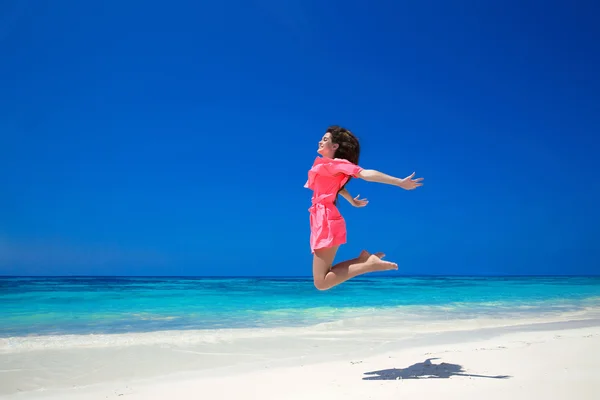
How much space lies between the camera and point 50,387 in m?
4.99

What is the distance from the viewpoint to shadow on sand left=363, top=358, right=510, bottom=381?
4434 mm

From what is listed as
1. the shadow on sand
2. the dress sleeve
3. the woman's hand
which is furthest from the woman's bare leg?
the shadow on sand

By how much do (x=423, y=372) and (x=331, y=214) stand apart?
2.01m

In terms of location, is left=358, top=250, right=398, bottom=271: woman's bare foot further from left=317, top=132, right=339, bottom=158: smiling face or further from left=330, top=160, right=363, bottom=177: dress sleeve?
left=317, top=132, right=339, bottom=158: smiling face

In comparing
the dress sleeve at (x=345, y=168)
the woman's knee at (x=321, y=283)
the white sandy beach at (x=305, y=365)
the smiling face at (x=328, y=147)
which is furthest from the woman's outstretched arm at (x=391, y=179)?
the white sandy beach at (x=305, y=365)

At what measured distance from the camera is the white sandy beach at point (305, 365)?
4012 mm

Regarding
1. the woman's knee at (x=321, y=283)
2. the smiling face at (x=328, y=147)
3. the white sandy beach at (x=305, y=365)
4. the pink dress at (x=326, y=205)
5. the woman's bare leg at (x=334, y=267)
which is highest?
the smiling face at (x=328, y=147)

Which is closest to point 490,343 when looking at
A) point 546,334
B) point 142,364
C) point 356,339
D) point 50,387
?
point 546,334

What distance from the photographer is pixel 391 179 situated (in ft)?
11.3

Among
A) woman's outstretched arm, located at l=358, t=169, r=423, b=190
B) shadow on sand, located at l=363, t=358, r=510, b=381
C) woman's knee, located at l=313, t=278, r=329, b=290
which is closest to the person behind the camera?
woman's outstretched arm, located at l=358, t=169, r=423, b=190

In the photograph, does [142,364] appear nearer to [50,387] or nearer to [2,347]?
[50,387]

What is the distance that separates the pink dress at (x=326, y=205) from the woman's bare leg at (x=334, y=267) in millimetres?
85

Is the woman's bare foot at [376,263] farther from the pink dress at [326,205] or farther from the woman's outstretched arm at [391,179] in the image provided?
the woman's outstretched arm at [391,179]

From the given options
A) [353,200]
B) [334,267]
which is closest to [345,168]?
[353,200]
